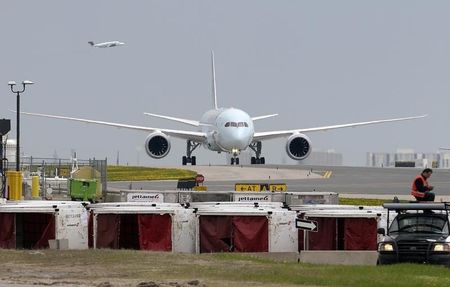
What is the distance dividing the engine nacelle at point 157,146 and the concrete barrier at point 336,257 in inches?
2646

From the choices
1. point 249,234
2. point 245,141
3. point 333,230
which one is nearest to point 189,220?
point 249,234

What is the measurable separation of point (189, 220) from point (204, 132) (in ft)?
236

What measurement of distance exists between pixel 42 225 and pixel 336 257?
918cm

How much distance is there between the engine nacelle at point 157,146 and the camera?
10125 cm

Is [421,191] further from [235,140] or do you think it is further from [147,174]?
[147,174]

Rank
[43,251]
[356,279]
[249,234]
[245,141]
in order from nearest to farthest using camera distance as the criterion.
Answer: [356,279], [43,251], [249,234], [245,141]

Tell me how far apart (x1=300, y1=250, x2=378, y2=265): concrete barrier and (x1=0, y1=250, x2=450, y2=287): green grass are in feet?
7.86

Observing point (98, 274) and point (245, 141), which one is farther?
point (245, 141)

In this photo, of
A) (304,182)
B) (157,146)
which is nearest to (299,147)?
(157,146)

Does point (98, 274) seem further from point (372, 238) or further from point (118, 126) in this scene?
point (118, 126)

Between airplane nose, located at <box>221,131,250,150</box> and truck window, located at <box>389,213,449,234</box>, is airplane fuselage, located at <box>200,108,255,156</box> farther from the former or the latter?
truck window, located at <box>389,213,449,234</box>

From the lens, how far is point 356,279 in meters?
25.9

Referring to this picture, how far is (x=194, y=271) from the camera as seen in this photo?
27.6 meters

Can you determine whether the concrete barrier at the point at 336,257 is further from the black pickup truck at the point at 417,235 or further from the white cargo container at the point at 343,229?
the black pickup truck at the point at 417,235
